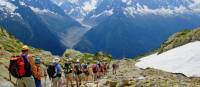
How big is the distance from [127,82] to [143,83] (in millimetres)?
2290

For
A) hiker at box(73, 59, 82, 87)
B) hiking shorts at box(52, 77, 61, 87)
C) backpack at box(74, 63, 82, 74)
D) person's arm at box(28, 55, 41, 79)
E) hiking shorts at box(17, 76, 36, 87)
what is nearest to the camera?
person's arm at box(28, 55, 41, 79)

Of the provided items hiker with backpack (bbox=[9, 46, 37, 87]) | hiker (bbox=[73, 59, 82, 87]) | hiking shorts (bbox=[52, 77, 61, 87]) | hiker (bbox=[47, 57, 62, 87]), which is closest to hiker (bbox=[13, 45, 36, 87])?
hiker with backpack (bbox=[9, 46, 37, 87])

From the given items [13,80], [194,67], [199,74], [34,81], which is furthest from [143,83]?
[194,67]

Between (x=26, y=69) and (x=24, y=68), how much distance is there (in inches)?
5.2

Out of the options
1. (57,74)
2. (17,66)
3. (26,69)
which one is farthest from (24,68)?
(57,74)

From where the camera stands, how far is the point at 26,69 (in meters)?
26.2

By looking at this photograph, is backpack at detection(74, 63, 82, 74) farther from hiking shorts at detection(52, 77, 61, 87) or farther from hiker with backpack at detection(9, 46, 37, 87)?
hiker with backpack at detection(9, 46, 37, 87)

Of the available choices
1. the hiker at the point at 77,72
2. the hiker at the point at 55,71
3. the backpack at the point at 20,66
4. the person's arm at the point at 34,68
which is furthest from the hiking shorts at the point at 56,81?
the backpack at the point at 20,66

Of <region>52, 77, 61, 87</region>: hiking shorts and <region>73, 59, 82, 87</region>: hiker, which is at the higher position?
<region>73, 59, 82, 87</region>: hiker

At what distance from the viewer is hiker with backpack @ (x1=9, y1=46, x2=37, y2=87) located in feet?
85.3

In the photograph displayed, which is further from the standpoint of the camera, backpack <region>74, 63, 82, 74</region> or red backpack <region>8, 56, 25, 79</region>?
backpack <region>74, 63, 82, 74</region>

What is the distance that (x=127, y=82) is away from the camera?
40562 millimetres

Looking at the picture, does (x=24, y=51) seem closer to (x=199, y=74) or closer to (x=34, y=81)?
(x=34, y=81)

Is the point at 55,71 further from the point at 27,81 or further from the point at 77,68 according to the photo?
the point at 27,81
